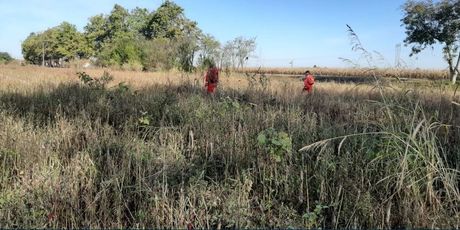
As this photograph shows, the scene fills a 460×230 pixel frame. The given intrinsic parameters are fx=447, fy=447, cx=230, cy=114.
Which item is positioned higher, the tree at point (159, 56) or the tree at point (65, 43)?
the tree at point (65, 43)

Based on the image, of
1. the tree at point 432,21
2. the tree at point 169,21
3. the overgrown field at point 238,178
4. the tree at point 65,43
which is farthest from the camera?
the tree at point 65,43

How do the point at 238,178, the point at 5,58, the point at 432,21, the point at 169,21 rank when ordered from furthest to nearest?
the point at 5,58
the point at 169,21
the point at 432,21
the point at 238,178

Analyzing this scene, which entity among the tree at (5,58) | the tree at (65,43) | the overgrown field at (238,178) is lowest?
the overgrown field at (238,178)

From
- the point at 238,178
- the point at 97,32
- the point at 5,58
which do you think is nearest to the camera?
the point at 238,178

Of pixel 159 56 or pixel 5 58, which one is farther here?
pixel 5 58

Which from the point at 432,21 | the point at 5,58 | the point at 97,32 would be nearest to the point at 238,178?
the point at 432,21

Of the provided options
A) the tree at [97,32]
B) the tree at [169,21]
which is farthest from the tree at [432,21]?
the tree at [97,32]

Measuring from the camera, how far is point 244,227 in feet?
11.4

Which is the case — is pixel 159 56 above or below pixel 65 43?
below

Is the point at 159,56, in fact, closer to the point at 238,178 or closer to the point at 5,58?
the point at 238,178

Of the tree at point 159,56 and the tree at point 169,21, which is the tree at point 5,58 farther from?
the tree at point 159,56

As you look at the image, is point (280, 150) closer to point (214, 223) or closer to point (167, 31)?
point (214, 223)

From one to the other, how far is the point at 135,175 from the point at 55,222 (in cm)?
96

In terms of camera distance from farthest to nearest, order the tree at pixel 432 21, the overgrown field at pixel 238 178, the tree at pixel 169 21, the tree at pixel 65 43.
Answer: the tree at pixel 65 43 → the tree at pixel 169 21 → the tree at pixel 432 21 → the overgrown field at pixel 238 178
